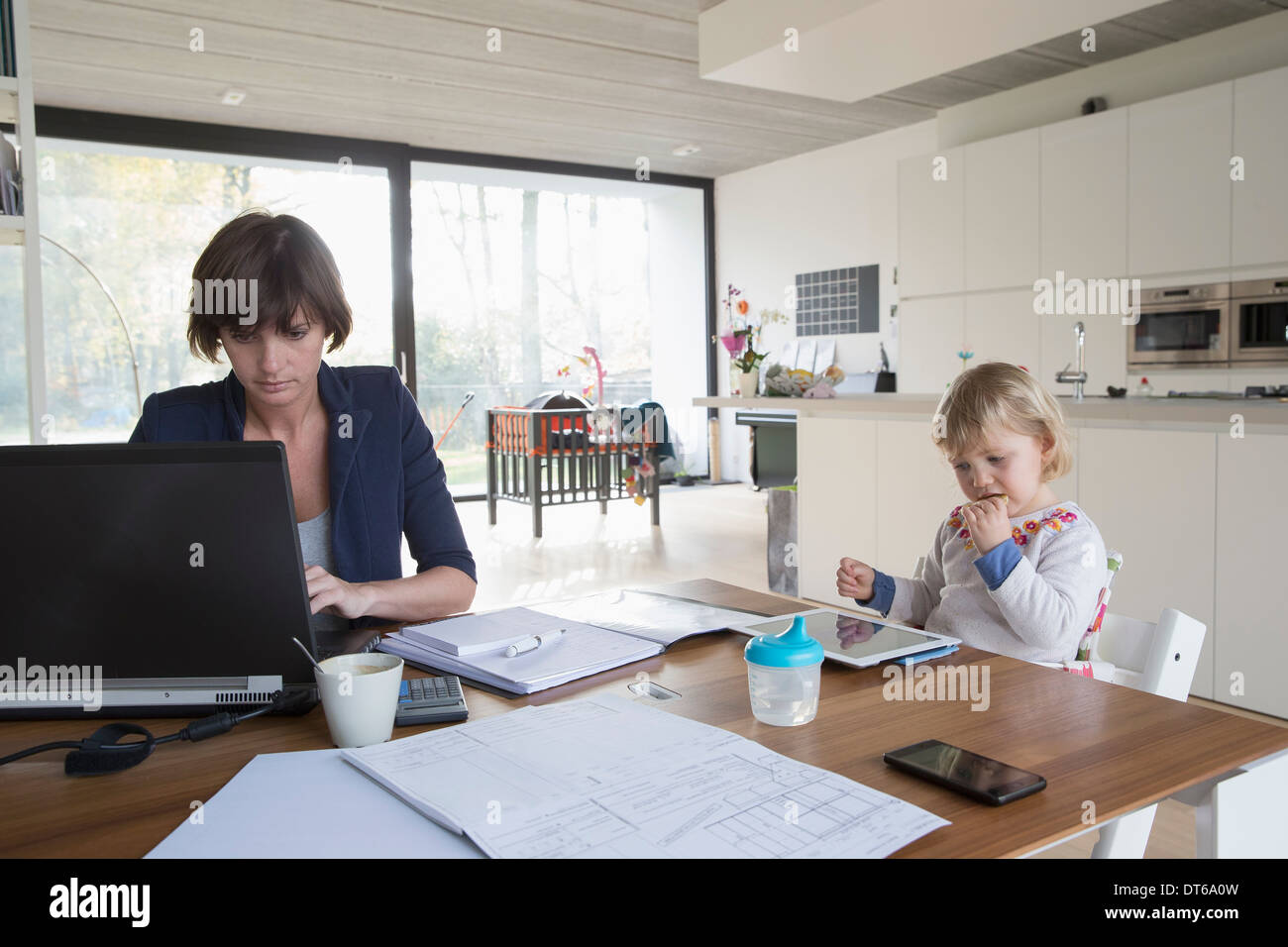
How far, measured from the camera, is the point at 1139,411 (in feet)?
9.70

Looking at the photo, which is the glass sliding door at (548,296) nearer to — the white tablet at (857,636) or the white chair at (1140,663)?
the white tablet at (857,636)

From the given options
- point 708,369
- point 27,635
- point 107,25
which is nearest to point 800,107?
point 708,369

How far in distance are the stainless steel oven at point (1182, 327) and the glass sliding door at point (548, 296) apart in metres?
4.11

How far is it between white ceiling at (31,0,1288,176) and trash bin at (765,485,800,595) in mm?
2217

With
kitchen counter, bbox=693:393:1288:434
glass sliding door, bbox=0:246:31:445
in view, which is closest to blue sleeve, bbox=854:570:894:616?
kitchen counter, bbox=693:393:1288:434

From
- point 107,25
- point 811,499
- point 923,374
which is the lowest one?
point 811,499

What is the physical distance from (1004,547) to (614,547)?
442 centimetres

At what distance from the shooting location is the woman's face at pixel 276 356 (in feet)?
4.78

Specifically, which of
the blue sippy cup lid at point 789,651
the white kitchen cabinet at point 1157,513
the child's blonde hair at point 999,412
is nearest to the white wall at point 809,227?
the white kitchen cabinet at point 1157,513

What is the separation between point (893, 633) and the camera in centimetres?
123

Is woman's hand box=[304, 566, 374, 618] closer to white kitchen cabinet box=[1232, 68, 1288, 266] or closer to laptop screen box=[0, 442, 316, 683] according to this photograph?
laptop screen box=[0, 442, 316, 683]
